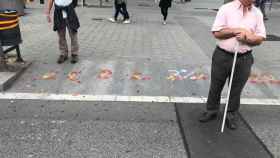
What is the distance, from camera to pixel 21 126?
4.13 metres

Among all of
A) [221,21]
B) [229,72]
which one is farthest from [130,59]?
[221,21]

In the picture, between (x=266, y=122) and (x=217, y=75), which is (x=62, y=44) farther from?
(x=266, y=122)

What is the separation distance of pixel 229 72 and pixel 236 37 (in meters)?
0.54

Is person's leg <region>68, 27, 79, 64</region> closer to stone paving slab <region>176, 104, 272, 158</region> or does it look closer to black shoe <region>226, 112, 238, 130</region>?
stone paving slab <region>176, 104, 272, 158</region>

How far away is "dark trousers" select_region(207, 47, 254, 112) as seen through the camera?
3.88 m

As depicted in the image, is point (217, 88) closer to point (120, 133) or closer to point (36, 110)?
point (120, 133)

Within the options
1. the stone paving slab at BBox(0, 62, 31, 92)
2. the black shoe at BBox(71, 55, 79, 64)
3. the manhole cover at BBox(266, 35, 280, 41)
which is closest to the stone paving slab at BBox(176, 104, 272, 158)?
the stone paving slab at BBox(0, 62, 31, 92)

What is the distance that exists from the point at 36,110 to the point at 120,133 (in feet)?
4.53

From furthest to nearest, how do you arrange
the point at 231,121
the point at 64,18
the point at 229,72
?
1. the point at 64,18
2. the point at 231,121
3. the point at 229,72

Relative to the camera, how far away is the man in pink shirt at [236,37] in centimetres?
364

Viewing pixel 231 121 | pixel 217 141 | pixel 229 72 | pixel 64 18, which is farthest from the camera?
pixel 64 18

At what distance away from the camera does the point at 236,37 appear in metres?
3.62

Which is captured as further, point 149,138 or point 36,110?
point 36,110

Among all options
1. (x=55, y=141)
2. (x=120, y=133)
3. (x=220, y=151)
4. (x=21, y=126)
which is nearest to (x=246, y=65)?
(x=220, y=151)
